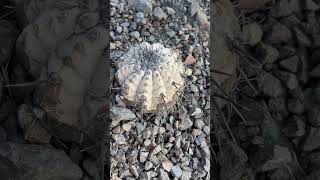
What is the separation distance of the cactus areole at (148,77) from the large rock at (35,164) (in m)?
0.37

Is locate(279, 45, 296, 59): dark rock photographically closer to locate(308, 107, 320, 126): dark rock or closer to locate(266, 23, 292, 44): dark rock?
locate(266, 23, 292, 44): dark rock

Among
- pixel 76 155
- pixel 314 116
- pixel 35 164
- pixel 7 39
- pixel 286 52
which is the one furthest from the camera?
pixel 286 52

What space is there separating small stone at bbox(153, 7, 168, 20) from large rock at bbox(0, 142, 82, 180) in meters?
0.65

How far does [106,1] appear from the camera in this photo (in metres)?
2.17

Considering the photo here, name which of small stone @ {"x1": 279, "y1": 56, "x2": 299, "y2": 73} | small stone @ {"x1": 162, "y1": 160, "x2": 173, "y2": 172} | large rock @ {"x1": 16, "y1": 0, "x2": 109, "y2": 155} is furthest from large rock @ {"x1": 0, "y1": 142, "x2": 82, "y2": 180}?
small stone @ {"x1": 279, "y1": 56, "x2": 299, "y2": 73}

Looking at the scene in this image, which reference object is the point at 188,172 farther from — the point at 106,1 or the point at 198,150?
the point at 106,1

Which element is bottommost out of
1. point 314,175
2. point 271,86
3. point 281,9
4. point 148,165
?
point 314,175

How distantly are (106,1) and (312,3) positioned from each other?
110cm

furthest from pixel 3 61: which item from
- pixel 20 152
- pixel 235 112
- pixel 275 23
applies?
pixel 275 23

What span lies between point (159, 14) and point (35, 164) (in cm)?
73

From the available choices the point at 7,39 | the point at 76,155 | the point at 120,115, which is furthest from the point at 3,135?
the point at 120,115

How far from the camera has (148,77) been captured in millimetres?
1988

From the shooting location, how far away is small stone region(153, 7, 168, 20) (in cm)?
207

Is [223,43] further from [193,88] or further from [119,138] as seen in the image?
[119,138]
